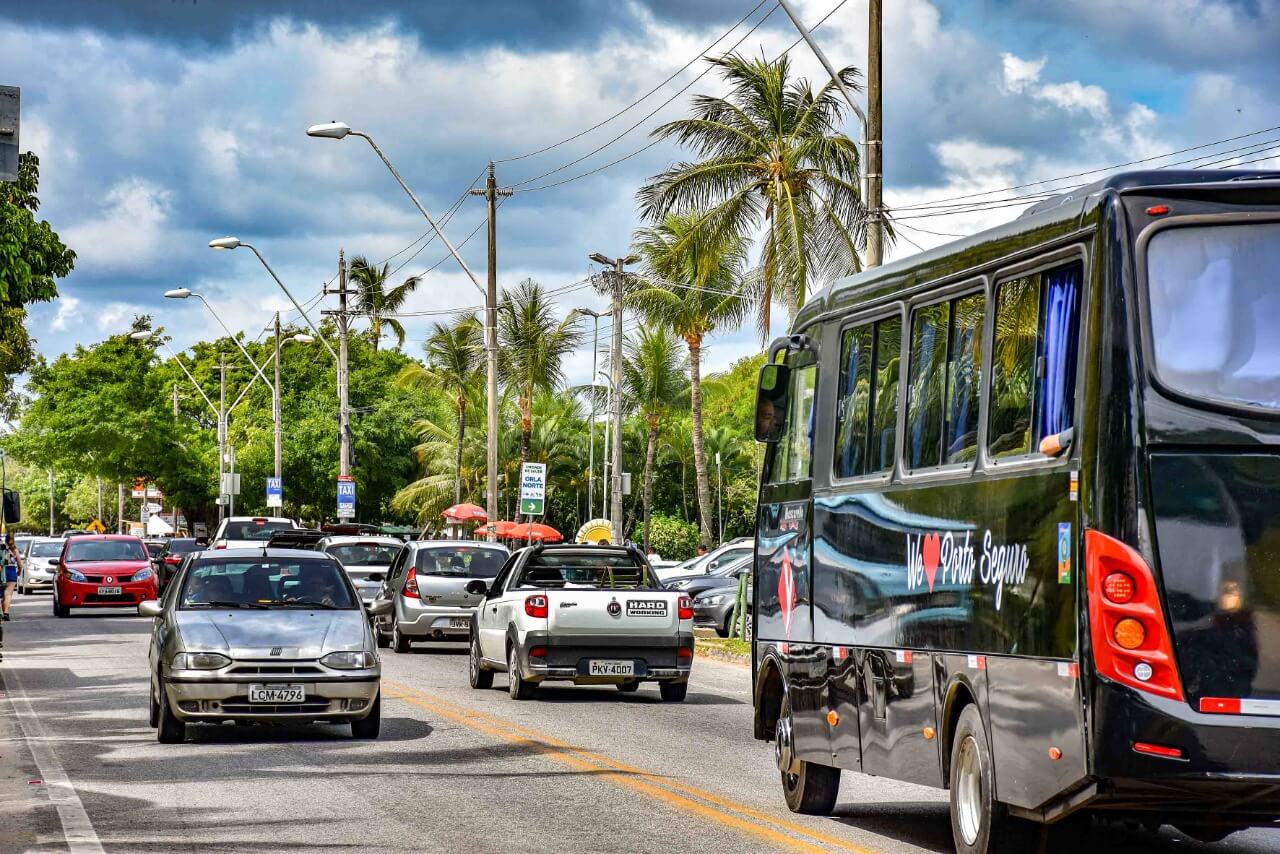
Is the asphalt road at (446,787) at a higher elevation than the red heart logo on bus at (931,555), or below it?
below

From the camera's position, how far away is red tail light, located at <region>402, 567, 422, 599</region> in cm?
2652

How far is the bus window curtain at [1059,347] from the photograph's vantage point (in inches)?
318

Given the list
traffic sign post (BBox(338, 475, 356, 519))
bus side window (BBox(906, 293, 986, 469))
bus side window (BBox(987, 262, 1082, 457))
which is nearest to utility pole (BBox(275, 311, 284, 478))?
traffic sign post (BBox(338, 475, 356, 519))

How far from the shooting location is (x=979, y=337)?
9203 mm

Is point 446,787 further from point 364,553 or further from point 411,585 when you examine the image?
point 364,553

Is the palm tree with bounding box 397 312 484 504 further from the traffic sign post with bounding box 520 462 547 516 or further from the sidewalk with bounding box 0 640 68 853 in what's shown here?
the sidewalk with bounding box 0 640 68 853

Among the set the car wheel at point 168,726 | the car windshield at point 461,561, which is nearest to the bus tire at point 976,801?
the car wheel at point 168,726

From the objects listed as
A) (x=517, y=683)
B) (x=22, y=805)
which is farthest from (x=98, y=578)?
(x=22, y=805)

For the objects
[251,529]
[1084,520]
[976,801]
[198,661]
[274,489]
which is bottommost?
[976,801]

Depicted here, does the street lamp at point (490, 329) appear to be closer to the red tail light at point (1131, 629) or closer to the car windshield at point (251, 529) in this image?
the car windshield at point (251, 529)

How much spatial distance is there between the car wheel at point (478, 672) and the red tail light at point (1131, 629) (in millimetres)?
14249

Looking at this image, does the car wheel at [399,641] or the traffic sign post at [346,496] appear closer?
the car wheel at [399,641]

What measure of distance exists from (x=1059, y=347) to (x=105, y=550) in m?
34.8

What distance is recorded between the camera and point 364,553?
103 ft
